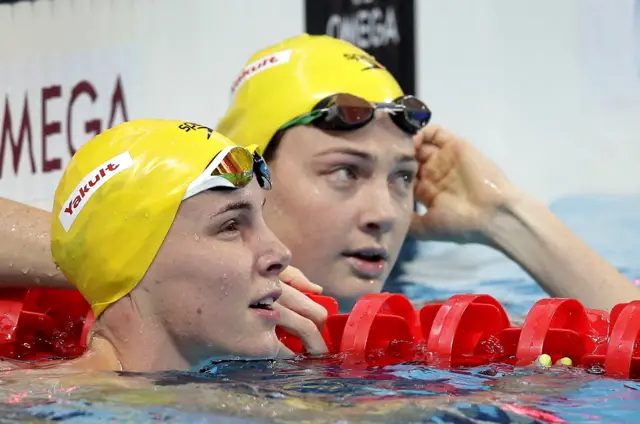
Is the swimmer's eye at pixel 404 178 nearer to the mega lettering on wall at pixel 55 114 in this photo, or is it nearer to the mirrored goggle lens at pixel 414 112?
the mirrored goggle lens at pixel 414 112

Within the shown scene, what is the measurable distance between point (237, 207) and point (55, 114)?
3.84 m

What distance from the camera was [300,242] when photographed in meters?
3.39

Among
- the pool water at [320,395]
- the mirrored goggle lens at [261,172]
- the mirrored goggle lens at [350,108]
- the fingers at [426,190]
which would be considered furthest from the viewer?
the fingers at [426,190]

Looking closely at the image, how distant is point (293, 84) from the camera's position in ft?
11.3

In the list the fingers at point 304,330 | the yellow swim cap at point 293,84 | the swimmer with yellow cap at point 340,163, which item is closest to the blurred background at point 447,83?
the swimmer with yellow cap at point 340,163

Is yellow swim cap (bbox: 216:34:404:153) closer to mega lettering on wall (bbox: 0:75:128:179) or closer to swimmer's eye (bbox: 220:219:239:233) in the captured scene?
swimmer's eye (bbox: 220:219:239:233)

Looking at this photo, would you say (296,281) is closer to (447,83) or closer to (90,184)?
(90,184)

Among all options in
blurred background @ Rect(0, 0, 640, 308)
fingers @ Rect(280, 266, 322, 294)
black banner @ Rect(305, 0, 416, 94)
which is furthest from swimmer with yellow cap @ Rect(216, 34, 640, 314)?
black banner @ Rect(305, 0, 416, 94)

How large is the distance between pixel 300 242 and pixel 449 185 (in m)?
0.79

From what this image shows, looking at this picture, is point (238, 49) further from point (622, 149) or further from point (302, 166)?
point (302, 166)

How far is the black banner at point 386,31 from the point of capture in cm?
532

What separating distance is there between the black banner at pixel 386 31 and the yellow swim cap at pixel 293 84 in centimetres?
172

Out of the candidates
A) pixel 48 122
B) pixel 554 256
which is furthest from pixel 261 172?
pixel 48 122

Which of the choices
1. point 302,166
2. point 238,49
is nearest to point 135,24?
point 238,49
